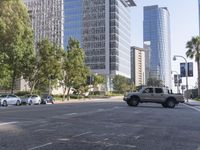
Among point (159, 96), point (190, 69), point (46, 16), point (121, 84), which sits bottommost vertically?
point (159, 96)

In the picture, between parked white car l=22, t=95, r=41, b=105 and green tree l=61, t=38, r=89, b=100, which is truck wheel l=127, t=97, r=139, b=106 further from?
green tree l=61, t=38, r=89, b=100

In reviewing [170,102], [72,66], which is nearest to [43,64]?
[72,66]

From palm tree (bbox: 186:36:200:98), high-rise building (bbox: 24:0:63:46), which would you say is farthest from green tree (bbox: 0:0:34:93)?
high-rise building (bbox: 24:0:63:46)

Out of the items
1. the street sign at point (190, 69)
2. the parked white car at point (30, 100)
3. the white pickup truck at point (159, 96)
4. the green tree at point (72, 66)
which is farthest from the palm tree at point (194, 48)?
the white pickup truck at point (159, 96)

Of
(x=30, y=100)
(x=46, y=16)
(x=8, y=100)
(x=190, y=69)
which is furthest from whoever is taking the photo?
(x=46, y=16)

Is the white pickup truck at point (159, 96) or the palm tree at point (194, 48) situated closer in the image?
the white pickup truck at point (159, 96)

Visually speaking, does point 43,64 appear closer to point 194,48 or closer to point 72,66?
point 72,66

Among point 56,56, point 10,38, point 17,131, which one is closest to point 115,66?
point 56,56

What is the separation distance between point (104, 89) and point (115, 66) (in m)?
18.0

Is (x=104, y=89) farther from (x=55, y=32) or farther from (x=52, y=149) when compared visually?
(x=52, y=149)

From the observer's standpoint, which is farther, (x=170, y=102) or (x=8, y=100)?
(x=8, y=100)

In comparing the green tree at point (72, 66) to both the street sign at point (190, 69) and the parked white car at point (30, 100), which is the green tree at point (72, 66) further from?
the parked white car at point (30, 100)

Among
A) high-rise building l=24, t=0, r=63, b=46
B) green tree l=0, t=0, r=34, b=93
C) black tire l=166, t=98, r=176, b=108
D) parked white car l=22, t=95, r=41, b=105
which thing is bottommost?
black tire l=166, t=98, r=176, b=108

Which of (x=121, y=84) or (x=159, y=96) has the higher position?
(x=121, y=84)
